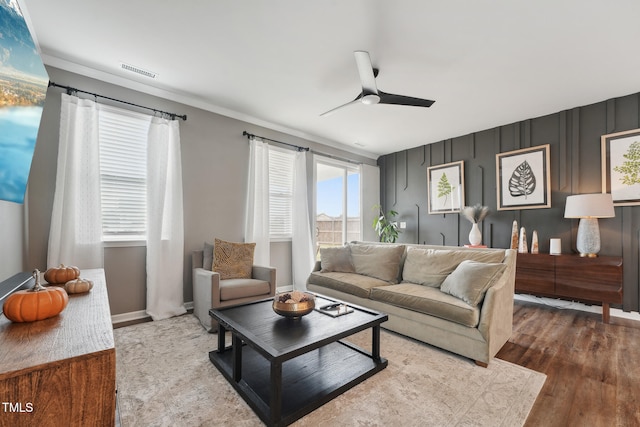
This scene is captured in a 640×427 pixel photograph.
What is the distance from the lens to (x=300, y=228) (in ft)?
15.1

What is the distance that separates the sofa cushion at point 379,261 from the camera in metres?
3.23

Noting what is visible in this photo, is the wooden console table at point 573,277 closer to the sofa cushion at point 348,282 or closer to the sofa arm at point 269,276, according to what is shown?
the sofa cushion at point 348,282

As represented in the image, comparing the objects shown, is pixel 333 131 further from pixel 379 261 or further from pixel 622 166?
pixel 622 166

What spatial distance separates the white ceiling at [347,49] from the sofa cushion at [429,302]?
2.20 meters

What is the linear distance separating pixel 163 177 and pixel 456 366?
345cm

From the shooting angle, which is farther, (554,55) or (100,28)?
(554,55)

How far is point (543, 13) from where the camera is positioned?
2094mm

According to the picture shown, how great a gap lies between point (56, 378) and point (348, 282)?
8.63 ft

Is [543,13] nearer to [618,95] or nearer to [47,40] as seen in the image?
[618,95]

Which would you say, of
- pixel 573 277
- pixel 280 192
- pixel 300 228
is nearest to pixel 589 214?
pixel 573 277

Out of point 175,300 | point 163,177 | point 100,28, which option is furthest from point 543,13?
point 175,300

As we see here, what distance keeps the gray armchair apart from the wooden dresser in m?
1.78

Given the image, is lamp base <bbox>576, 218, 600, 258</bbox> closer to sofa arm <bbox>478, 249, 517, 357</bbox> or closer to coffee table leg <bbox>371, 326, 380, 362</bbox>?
sofa arm <bbox>478, 249, 517, 357</bbox>

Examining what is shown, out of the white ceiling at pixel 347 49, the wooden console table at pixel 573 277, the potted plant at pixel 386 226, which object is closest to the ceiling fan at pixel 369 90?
the white ceiling at pixel 347 49
